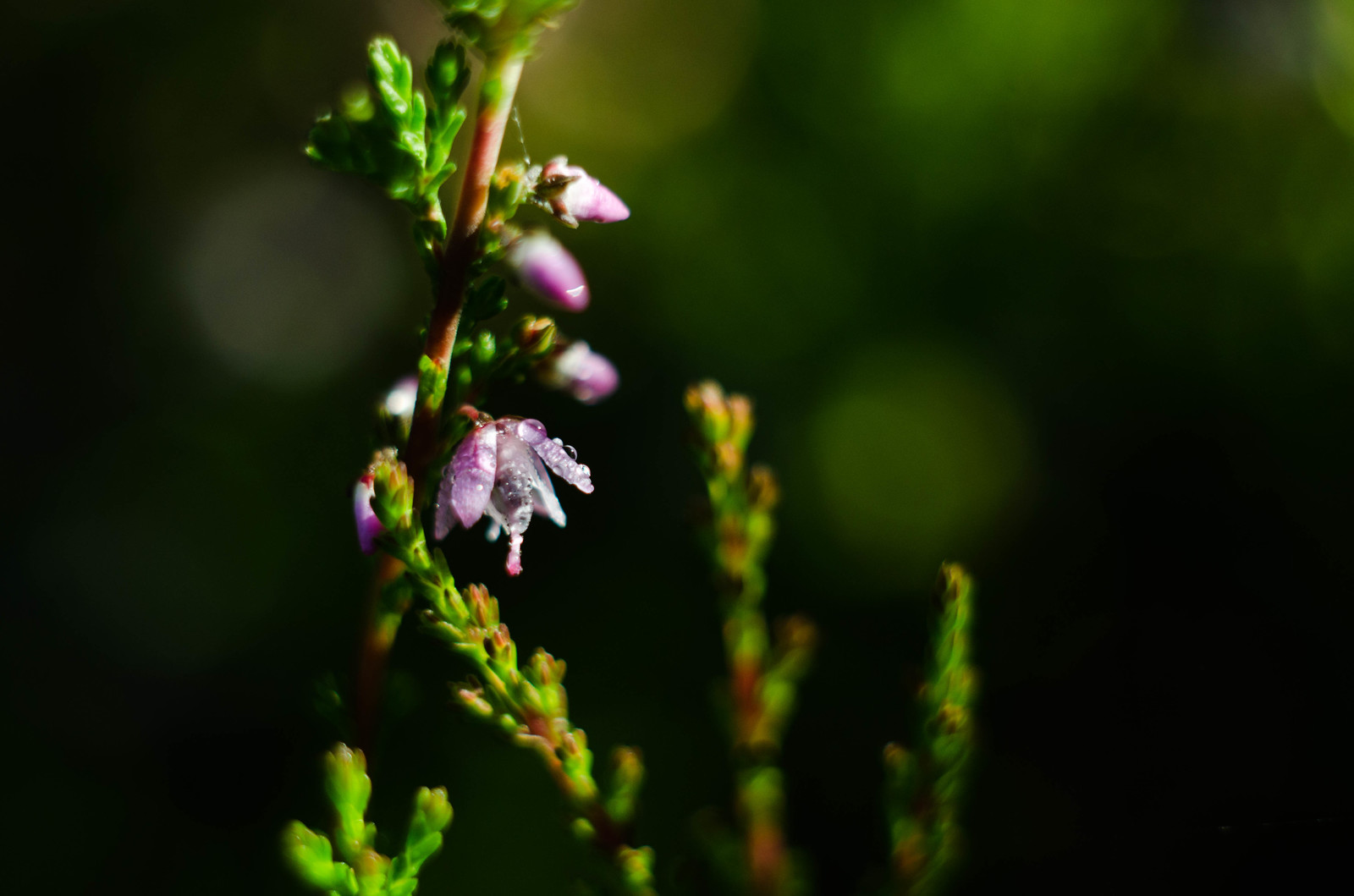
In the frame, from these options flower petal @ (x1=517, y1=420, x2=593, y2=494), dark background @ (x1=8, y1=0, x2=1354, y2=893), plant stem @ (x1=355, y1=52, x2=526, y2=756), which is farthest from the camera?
dark background @ (x1=8, y1=0, x2=1354, y2=893)

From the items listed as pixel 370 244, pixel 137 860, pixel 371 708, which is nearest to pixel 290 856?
Answer: pixel 371 708

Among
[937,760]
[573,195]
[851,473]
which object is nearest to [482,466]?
[573,195]

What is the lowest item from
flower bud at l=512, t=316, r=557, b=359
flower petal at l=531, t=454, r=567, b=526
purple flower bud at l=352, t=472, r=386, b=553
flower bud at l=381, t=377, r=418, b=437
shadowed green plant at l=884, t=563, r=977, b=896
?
shadowed green plant at l=884, t=563, r=977, b=896

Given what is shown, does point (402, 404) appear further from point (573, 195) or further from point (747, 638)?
point (747, 638)

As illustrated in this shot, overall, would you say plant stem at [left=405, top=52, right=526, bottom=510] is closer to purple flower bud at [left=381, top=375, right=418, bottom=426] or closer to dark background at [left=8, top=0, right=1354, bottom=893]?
purple flower bud at [left=381, top=375, right=418, bottom=426]

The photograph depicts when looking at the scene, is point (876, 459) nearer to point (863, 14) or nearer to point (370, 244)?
point (863, 14)

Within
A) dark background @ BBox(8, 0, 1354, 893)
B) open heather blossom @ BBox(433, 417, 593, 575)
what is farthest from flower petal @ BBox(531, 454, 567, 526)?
dark background @ BBox(8, 0, 1354, 893)

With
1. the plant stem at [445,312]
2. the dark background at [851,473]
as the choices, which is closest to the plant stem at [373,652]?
the plant stem at [445,312]
